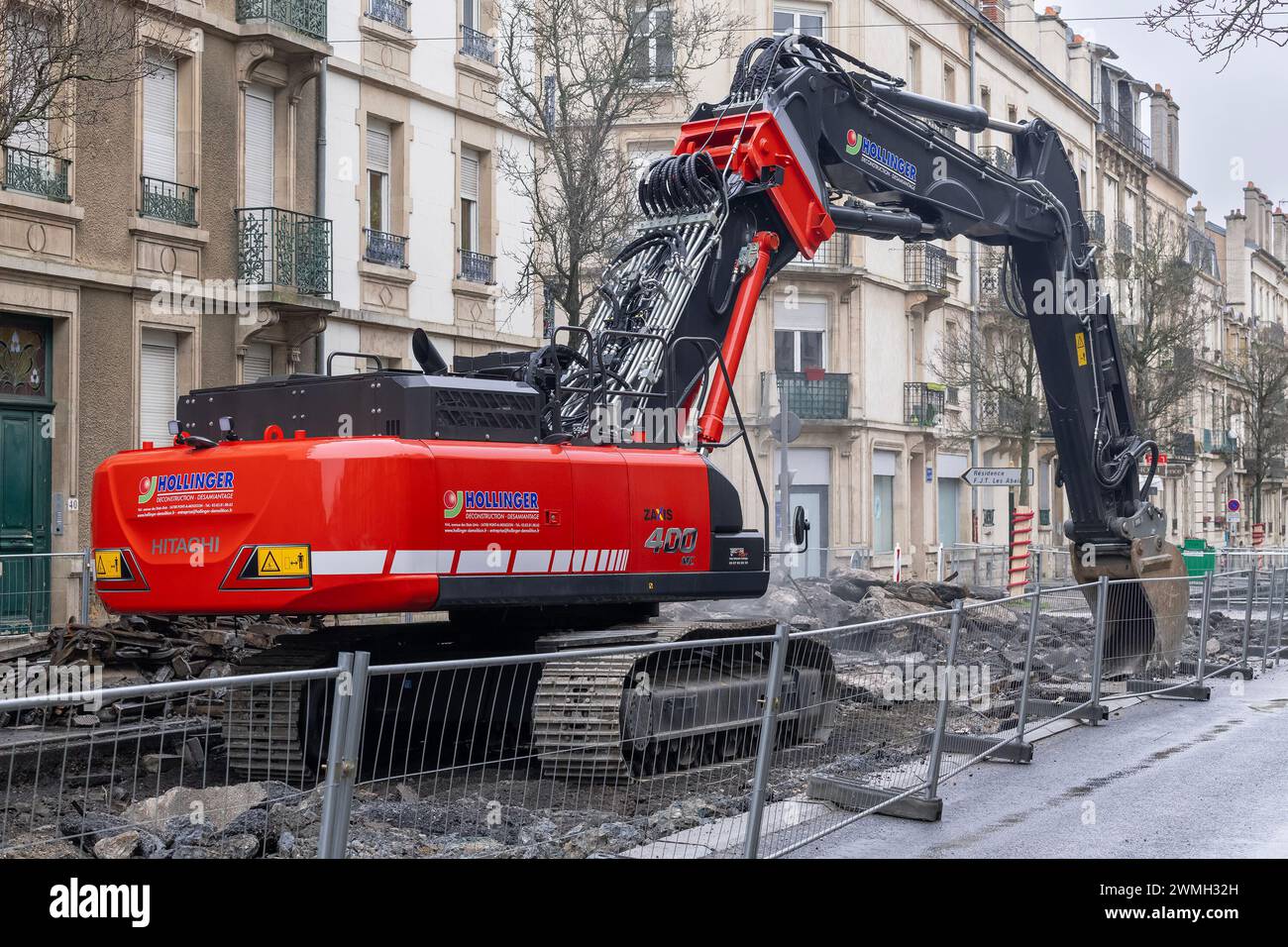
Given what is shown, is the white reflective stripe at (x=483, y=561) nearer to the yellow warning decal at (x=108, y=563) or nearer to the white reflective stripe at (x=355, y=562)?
the white reflective stripe at (x=355, y=562)

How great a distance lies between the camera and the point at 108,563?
→ 8836 millimetres

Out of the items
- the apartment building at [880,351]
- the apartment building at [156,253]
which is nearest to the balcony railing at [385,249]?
the apartment building at [156,253]

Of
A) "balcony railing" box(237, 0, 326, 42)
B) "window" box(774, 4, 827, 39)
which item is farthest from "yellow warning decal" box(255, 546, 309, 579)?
"window" box(774, 4, 827, 39)

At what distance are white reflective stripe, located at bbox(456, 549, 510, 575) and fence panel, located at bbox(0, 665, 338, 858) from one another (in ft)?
3.45

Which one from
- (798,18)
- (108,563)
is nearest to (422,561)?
(108,563)

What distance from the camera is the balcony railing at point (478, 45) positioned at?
24.2 metres

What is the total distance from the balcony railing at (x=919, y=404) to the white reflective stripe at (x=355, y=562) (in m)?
32.5

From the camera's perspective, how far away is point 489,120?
24938 millimetres

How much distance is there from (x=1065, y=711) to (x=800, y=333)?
2511cm

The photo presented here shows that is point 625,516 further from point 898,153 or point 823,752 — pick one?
point 898,153

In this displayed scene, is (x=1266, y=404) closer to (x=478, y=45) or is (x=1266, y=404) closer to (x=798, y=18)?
(x=798, y=18)
